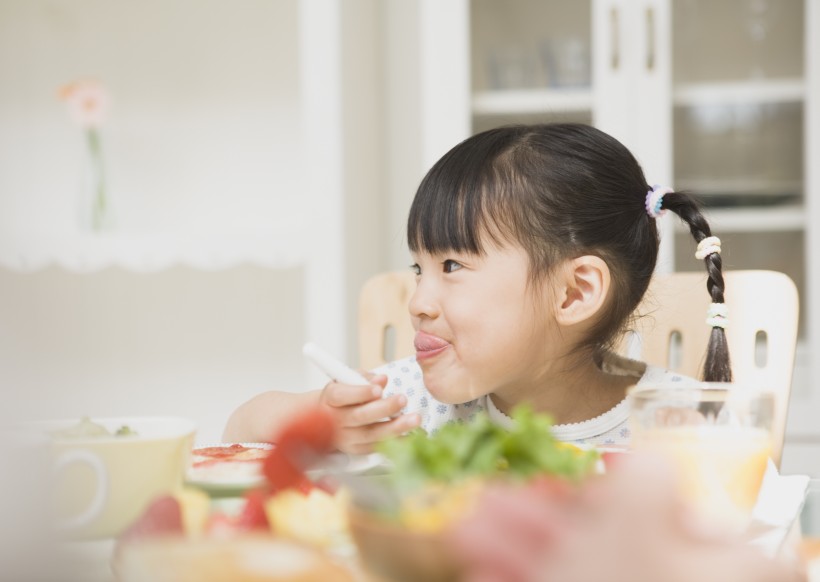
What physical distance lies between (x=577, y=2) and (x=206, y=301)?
108 cm

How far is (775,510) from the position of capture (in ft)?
1.67

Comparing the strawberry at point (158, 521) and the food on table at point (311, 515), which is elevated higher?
the strawberry at point (158, 521)

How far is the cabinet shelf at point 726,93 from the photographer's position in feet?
6.02

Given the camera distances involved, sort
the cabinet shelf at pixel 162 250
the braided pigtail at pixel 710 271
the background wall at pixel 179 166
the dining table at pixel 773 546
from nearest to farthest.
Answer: the dining table at pixel 773 546
the braided pigtail at pixel 710 271
the cabinet shelf at pixel 162 250
the background wall at pixel 179 166

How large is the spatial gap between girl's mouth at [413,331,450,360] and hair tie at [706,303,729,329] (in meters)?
0.27

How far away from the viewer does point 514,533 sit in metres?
0.23

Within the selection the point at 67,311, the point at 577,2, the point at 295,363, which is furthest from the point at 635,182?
the point at 67,311

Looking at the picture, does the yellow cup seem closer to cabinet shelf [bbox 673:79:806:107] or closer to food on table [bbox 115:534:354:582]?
food on table [bbox 115:534:354:582]

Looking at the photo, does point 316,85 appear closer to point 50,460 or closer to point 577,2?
point 577,2

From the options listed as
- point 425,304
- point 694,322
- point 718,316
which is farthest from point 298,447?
point 694,322

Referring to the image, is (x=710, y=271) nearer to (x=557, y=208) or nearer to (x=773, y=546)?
(x=557, y=208)

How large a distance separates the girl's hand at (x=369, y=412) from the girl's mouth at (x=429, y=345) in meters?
0.24

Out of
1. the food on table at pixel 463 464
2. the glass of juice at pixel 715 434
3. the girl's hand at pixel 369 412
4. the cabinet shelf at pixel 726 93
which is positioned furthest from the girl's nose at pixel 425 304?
the cabinet shelf at pixel 726 93

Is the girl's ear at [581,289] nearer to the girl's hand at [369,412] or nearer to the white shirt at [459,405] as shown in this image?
the white shirt at [459,405]
